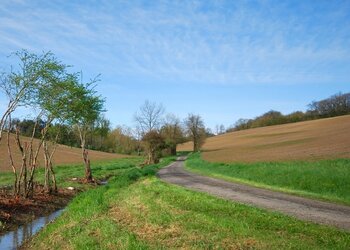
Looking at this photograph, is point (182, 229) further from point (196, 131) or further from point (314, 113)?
point (314, 113)

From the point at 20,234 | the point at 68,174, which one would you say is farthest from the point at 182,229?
the point at 68,174

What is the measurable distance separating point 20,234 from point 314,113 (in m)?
139

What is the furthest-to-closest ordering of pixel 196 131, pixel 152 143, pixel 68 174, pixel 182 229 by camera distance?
pixel 196 131
pixel 152 143
pixel 68 174
pixel 182 229

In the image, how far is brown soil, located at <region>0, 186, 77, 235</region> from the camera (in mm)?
16812

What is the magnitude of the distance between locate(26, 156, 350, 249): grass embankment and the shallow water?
0.66 m

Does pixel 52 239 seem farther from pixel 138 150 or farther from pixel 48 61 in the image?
pixel 138 150

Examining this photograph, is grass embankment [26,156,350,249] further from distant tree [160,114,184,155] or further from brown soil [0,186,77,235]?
distant tree [160,114,184,155]

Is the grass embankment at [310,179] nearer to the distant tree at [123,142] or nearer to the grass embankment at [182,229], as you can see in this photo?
the grass embankment at [182,229]

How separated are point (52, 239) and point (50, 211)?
849 cm

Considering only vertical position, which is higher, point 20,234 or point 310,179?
point 310,179

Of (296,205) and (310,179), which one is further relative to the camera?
(310,179)

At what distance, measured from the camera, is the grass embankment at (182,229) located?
1055cm

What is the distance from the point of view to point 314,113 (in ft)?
468

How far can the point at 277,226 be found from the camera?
1265 centimetres
